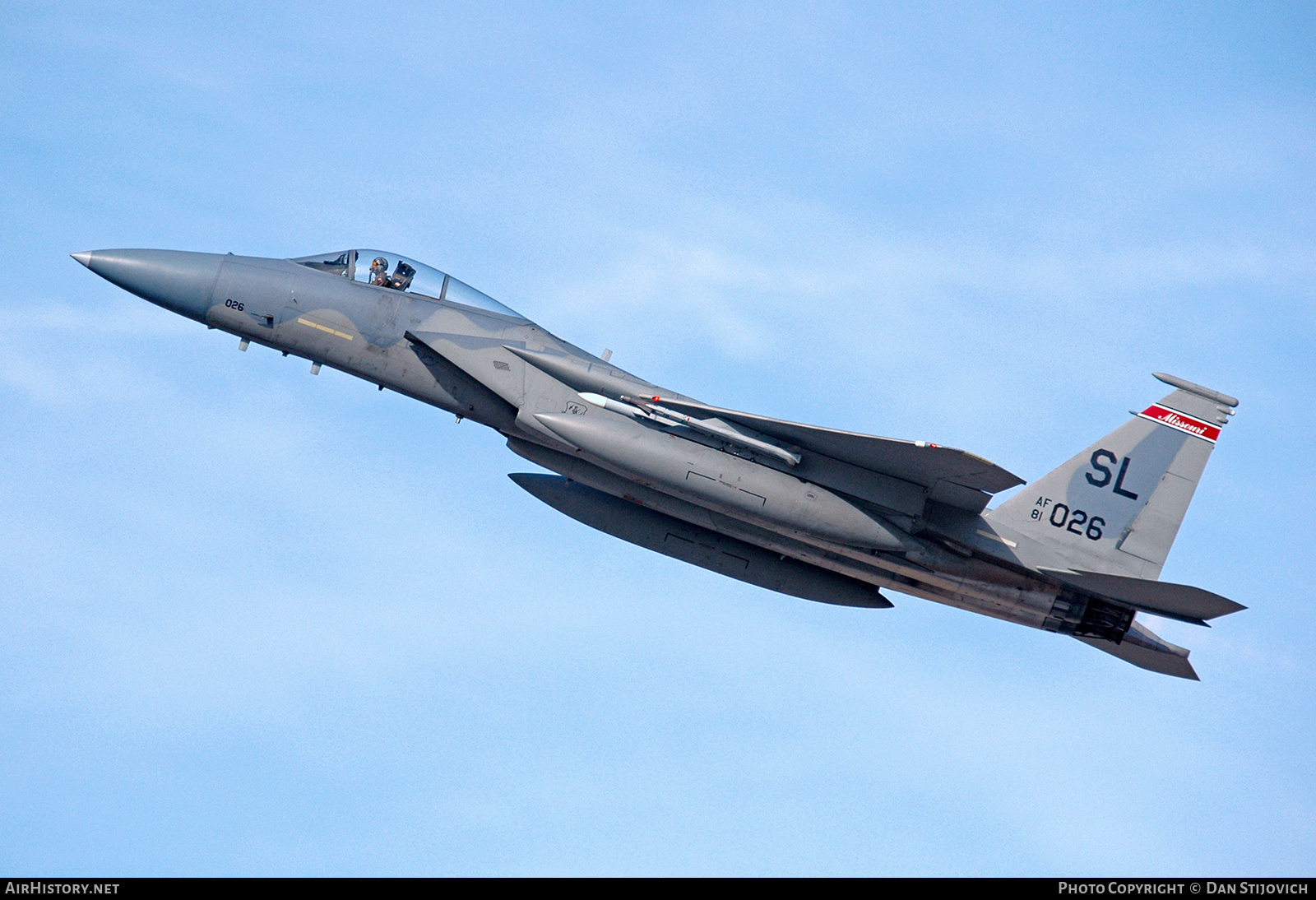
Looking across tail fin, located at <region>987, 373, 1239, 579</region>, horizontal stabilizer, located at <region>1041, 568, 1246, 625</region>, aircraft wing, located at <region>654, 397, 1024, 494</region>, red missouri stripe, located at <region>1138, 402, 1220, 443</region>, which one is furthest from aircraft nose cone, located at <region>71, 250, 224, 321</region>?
red missouri stripe, located at <region>1138, 402, 1220, 443</region>

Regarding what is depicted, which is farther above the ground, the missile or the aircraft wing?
the aircraft wing

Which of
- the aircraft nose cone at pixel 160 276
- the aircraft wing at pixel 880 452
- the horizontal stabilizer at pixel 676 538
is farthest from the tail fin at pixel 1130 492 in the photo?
the aircraft nose cone at pixel 160 276

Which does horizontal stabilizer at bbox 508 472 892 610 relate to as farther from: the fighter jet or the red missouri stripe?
the red missouri stripe

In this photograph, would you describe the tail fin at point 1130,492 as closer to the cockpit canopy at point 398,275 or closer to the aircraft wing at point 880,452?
the aircraft wing at point 880,452

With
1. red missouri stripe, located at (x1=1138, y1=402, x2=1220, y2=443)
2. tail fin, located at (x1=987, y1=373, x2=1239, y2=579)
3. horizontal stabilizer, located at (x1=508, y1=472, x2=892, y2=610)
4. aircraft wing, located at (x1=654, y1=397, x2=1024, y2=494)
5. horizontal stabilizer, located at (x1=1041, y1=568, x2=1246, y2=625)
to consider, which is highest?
red missouri stripe, located at (x1=1138, y1=402, x2=1220, y2=443)

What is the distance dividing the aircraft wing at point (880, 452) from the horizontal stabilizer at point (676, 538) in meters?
2.31

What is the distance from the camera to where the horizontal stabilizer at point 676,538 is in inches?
634

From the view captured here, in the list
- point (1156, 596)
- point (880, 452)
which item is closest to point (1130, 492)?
point (1156, 596)

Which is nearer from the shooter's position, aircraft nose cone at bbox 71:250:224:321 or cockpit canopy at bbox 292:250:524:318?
aircraft nose cone at bbox 71:250:224:321

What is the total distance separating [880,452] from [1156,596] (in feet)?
12.6

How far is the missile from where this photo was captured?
13797mm

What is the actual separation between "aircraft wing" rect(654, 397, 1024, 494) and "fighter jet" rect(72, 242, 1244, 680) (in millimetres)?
31
